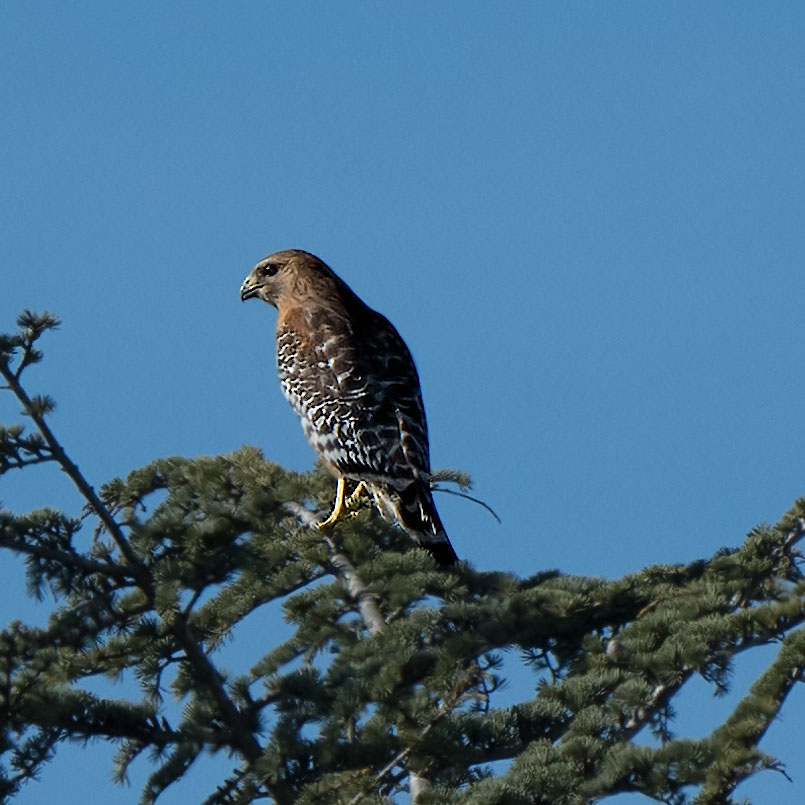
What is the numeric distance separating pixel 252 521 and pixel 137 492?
2.52 ft

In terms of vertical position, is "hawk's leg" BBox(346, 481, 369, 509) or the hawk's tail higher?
"hawk's leg" BBox(346, 481, 369, 509)

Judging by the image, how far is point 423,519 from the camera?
8578mm

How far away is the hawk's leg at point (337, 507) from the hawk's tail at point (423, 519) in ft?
0.99

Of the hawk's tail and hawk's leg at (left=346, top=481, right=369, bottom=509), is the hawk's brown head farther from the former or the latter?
the hawk's tail

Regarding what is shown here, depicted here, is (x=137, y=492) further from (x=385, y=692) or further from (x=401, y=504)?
(x=385, y=692)

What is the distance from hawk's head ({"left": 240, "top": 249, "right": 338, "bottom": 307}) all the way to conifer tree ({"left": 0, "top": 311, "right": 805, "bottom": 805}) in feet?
12.4

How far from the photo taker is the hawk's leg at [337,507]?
26.9ft

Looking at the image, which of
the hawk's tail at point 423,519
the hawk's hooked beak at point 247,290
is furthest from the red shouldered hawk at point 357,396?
the hawk's hooked beak at point 247,290

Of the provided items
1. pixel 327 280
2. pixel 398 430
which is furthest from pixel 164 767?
pixel 327 280

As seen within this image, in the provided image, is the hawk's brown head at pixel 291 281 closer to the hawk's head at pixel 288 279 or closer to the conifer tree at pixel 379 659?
the hawk's head at pixel 288 279

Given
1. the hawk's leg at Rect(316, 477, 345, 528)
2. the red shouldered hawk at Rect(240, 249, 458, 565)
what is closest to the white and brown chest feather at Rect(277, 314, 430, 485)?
the red shouldered hawk at Rect(240, 249, 458, 565)

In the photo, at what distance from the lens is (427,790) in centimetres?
607

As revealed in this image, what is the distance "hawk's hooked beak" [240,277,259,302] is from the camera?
11.8 meters

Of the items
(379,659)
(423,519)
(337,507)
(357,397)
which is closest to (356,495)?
(337,507)
